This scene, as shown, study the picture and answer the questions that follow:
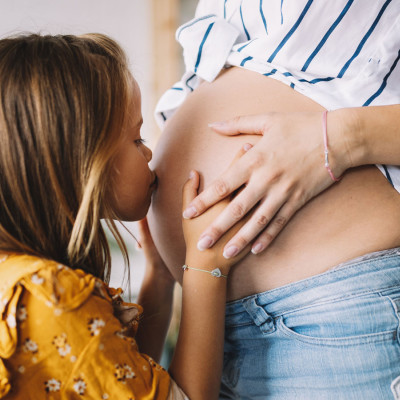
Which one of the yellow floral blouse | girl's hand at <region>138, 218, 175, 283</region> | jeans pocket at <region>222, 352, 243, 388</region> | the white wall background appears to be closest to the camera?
the yellow floral blouse

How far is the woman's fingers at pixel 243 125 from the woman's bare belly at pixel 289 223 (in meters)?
0.02

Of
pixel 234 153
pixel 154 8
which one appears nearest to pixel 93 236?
pixel 234 153

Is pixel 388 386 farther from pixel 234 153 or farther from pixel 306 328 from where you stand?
pixel 234 153

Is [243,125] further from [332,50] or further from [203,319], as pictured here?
[203,319]

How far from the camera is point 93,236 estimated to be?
2.47ft

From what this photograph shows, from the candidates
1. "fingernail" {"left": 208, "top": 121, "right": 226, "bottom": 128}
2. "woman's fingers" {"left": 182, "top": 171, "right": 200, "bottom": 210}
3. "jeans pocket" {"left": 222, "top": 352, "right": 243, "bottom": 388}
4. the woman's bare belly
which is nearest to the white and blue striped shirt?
the woman's bare belly

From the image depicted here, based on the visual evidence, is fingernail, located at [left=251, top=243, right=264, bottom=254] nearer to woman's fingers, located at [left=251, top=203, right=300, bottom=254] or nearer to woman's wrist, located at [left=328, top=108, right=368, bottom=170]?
woman's fingers, located at [left=251, top=203, right=300, bottom=254]

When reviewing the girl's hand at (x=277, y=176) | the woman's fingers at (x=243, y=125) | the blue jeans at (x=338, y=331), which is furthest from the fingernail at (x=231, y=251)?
the woman's fingers at (x=243, y=125)

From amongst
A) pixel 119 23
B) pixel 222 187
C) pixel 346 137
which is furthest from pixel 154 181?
pixel 119 23

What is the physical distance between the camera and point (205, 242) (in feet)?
2.50

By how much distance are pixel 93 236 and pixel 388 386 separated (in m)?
0.55

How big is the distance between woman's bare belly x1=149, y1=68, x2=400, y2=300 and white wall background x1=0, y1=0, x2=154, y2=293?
153 cm

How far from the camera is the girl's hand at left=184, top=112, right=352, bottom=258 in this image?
0.75m

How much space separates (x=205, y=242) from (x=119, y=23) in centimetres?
223
